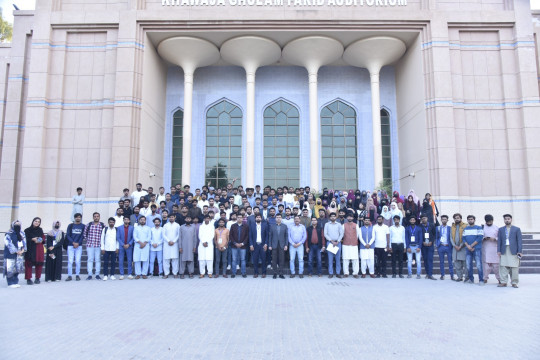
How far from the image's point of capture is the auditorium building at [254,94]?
14234 mm

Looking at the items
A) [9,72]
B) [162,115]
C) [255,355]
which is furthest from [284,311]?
[9,72]

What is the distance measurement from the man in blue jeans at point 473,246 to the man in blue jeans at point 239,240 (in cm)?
498

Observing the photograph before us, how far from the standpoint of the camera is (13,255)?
798cm

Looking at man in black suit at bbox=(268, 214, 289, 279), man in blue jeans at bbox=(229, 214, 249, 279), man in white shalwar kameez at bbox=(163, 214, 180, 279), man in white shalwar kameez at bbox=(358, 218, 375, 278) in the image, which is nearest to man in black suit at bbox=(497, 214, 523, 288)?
man in white shalwar kameez at bbox=(358, 218, 375, 278)

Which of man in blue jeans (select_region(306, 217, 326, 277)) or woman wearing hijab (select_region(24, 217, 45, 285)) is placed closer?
woman wearing hijab (select_region(24, 217, 45, 285))

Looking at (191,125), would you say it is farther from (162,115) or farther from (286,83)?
(286,83)

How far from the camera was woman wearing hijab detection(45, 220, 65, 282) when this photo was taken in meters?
8.74

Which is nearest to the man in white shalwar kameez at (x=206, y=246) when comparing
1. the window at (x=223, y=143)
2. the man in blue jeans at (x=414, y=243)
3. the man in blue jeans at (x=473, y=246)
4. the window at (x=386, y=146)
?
the man in blue jeans at (x=414, y=243)

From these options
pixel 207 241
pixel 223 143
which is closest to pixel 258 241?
pixel 207 241

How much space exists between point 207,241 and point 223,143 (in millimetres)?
8968

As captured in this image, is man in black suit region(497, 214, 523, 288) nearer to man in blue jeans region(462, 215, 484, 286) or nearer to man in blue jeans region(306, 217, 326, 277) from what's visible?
man in blue jeans region(462, 215, 484, 286)

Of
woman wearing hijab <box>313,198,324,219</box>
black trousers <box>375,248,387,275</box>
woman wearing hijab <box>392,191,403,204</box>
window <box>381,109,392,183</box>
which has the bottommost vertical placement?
black trousers <box>375,248,387,275</box>

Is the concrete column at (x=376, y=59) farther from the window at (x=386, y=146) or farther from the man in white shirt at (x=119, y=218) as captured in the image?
the man in white shirt at (x=119, y=218)

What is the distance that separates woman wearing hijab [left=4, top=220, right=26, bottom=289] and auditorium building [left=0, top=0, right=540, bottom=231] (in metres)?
5.65
